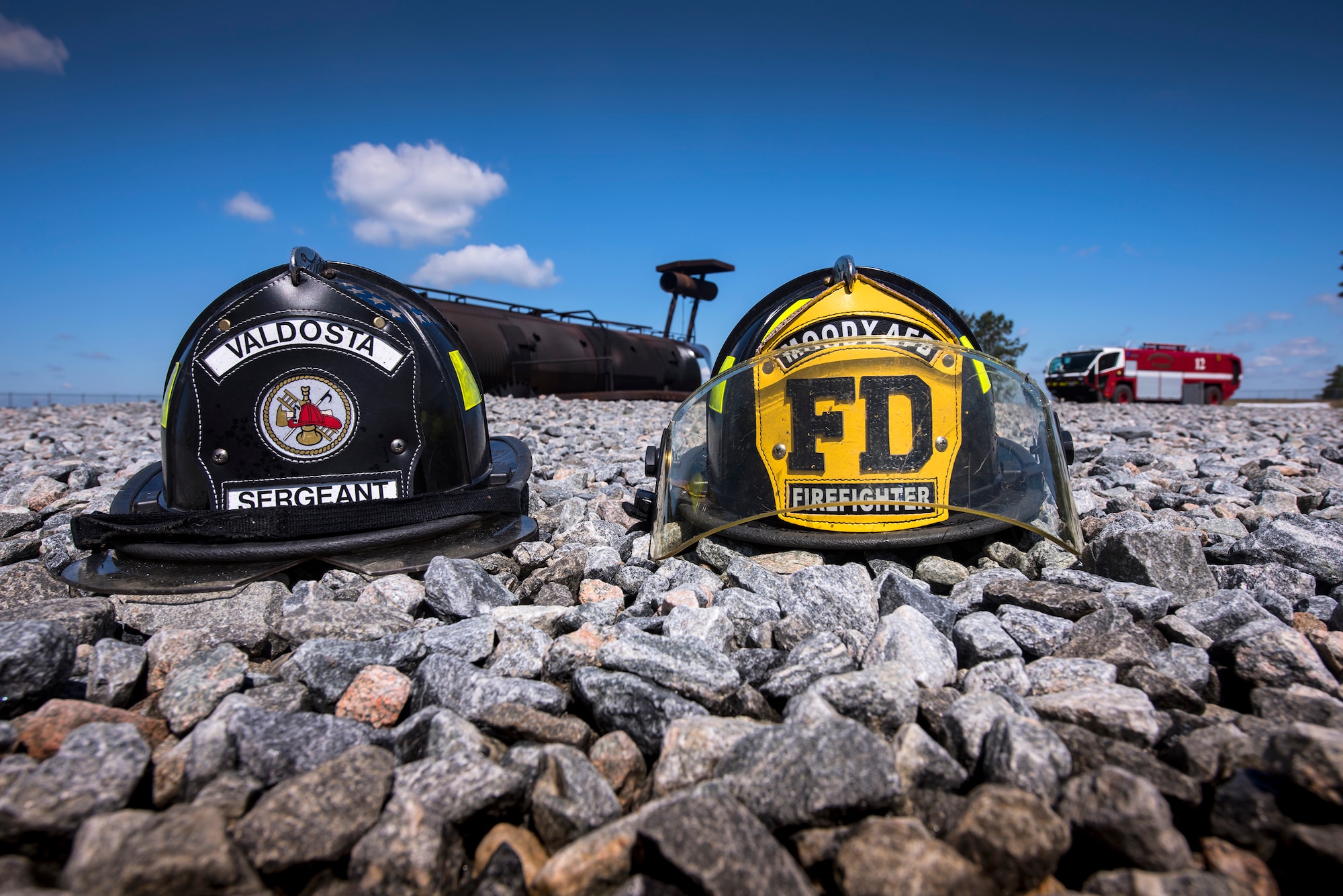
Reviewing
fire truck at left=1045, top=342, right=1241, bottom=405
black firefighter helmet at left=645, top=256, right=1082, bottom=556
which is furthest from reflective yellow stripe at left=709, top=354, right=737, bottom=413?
fire truck at left=1045, top=342, right=1241, bottom=405

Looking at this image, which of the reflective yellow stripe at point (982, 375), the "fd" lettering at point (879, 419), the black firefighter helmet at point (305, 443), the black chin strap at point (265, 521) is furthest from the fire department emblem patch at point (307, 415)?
the reflective yellow stripe at point (982, 375)

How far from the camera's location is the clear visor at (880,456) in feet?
7.61

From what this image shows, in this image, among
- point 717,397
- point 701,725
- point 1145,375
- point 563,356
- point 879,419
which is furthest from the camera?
point 1145,375

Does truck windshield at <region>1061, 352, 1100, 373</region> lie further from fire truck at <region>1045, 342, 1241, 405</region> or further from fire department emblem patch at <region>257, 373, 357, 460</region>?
fire department emblem patch at <region>257, 373, 357, 460</region>

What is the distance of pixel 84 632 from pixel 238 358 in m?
0.95

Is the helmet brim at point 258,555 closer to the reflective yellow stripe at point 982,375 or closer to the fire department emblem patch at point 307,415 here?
the fire department emblem patch at point 307,415

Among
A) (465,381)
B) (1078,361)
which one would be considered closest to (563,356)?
(465,381)

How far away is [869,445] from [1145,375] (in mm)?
22434

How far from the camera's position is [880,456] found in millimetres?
2346

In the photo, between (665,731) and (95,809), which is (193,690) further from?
(665,731)

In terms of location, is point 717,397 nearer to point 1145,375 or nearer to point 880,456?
point 880,456

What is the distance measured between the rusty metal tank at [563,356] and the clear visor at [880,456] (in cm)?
879

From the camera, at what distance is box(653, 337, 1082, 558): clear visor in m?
2.32

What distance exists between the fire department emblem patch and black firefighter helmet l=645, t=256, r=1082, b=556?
1107 mm
